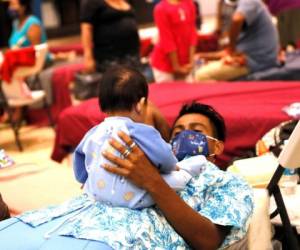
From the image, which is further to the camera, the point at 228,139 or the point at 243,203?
the point at 228,139

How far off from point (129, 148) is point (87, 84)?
7.68 feet

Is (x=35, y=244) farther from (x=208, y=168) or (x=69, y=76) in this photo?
(x=69, y=76)

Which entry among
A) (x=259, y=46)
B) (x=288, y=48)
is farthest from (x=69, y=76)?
(x=288, y=48)

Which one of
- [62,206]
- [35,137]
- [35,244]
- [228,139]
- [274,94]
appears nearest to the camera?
[35,244]

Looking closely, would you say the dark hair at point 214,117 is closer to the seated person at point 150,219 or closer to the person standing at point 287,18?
the seated person at point 150,219

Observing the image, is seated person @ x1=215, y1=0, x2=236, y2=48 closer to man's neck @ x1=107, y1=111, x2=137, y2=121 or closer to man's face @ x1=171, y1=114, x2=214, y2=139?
man's face @ x1=171, y1=114, x2=214, y2=139

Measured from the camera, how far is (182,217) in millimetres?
1279

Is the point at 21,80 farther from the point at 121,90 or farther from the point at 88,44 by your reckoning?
the point at 121,90

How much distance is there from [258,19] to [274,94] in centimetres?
101

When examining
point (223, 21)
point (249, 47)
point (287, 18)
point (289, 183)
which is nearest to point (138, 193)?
point (289, 183)

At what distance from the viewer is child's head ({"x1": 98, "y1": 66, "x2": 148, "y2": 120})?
1374 millimetres

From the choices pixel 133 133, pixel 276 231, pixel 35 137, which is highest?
pixel 133 133

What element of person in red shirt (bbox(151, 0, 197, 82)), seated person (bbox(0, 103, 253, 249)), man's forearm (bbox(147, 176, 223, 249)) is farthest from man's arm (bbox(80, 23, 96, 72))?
man's forearm (bbox(147, 176, 223, 249))

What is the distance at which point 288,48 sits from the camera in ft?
15.9
